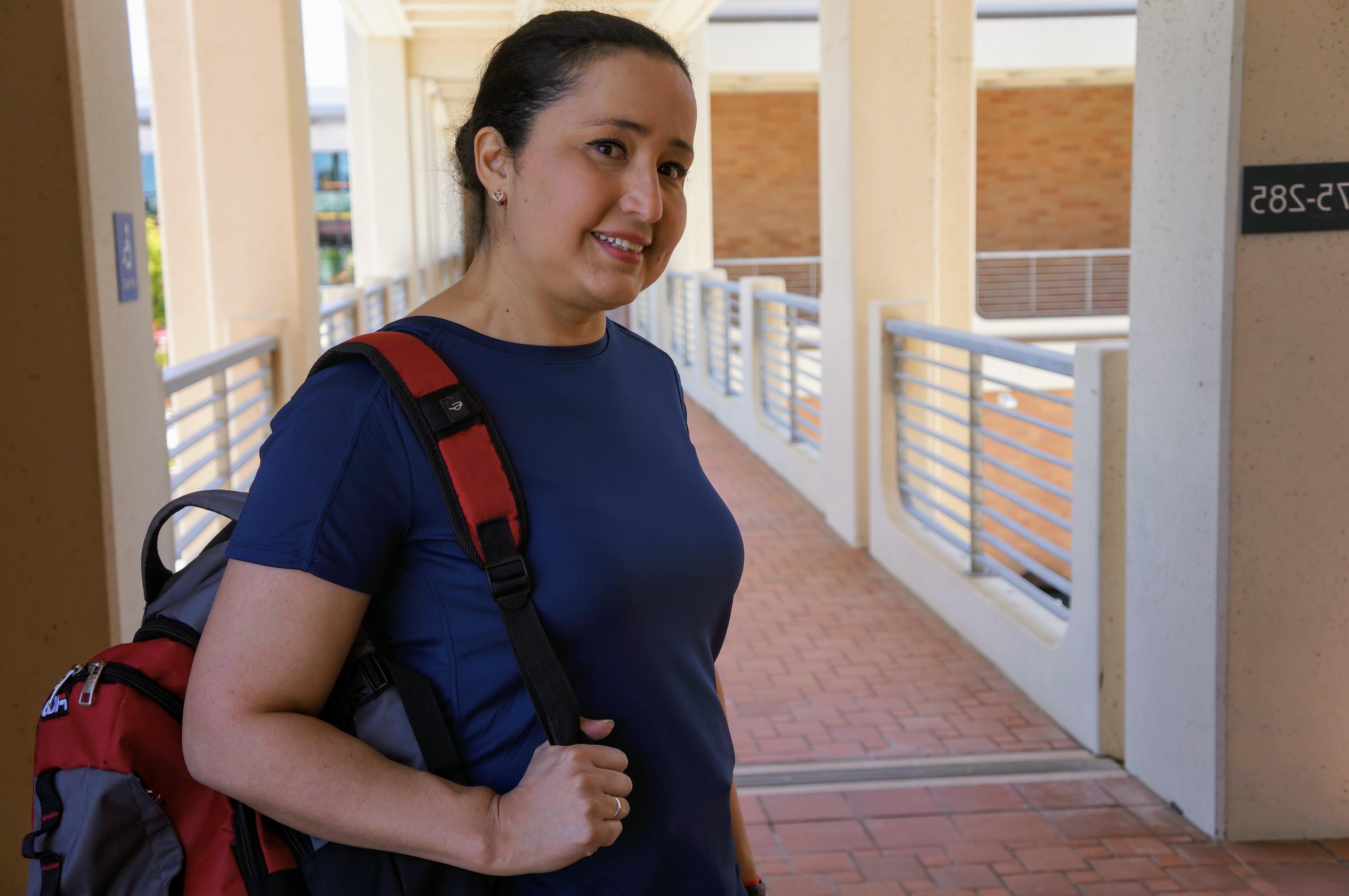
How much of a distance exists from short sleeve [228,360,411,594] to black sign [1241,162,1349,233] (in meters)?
2.53

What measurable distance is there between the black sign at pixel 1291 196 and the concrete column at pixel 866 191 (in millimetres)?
3209

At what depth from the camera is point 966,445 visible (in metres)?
6.20

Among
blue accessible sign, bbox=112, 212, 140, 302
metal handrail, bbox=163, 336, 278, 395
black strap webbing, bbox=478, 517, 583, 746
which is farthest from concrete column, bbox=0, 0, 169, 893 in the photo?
black strap webbing, bbox=478, 517, 583, 746

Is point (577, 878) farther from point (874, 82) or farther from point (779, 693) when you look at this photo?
point (874, 82)

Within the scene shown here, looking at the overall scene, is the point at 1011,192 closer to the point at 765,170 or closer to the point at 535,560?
the point at 765,170

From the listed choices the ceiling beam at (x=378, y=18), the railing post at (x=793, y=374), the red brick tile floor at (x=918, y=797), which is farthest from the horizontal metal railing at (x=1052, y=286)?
the red brick tile floor at (x=918, y=797)

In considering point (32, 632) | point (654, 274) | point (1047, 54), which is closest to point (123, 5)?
point (32, 632)

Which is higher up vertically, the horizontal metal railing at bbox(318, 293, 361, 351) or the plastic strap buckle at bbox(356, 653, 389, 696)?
the horizontal metal railing at bbox(318, 293, 361, 351)

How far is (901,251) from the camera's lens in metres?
6.53

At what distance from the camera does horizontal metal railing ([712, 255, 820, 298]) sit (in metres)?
20.3

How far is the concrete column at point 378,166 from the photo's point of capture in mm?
14125

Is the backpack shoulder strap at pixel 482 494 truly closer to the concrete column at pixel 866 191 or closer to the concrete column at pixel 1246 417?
the concrete column at pixel 1246 417

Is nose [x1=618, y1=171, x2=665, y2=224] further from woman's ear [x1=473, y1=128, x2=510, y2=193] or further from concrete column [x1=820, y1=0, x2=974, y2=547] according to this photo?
concrete column [x1=820, y1=0, x2=974, y2=547]

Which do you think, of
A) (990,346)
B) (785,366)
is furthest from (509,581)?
(785,366)
